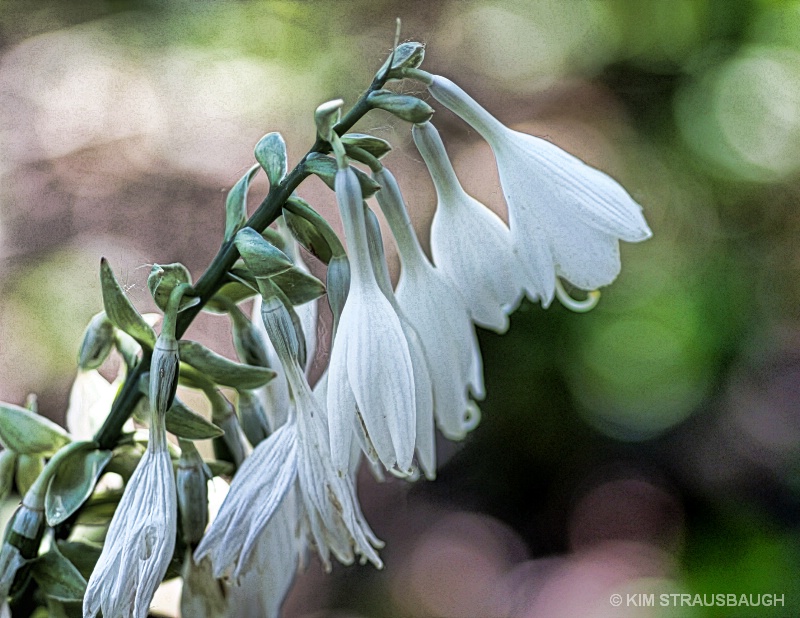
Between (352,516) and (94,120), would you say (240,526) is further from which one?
(94,120)

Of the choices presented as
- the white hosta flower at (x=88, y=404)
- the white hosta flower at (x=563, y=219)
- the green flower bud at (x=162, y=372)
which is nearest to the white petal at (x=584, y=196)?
the white hosta flower at (x=563, y=219)

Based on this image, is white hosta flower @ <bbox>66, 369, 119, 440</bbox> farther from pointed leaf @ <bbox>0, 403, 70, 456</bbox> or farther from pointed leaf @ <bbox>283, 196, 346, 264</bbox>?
pointed leaf @ <bbox>283, 196, 346, 264</bbox>

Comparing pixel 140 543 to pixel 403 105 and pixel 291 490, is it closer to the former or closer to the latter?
pixel 291 490

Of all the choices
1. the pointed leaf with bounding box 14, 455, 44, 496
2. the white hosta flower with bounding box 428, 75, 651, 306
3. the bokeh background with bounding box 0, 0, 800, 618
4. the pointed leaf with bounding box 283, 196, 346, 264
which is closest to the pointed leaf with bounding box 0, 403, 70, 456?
the pointed leaf with bounding box 14, 455, 44, 496

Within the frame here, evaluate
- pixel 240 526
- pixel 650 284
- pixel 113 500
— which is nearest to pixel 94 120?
pixel 650 284
